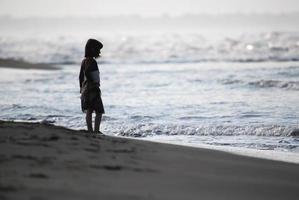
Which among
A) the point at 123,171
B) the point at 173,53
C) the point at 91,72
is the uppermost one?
the point at 173,53

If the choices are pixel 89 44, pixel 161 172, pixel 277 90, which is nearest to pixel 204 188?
pixel 161 172

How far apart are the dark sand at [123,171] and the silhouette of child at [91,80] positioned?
1.42m

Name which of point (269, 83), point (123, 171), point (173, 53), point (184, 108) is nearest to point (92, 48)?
point (123, 171)

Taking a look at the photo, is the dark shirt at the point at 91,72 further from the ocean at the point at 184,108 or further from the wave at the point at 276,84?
the wave at the point at 276,84

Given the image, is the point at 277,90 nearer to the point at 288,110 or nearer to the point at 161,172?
the point at 288,110

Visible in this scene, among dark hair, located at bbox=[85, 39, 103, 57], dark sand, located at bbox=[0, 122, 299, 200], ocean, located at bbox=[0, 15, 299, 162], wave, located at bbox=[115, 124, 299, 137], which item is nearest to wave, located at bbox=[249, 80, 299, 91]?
ocean, located at bbox=[0, 15, 299, 162]

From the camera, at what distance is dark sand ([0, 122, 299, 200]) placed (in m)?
4.26

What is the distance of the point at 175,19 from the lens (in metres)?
196

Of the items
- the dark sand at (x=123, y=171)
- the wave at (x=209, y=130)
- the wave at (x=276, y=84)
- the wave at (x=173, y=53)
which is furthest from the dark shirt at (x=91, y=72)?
the wave at (x=173, y=53)

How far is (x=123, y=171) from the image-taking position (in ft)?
16.1

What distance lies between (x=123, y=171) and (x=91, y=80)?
305cm

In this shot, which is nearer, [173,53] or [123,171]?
[123,171]

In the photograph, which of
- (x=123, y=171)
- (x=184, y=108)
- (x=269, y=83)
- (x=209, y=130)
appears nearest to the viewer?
(x=123, y=171)

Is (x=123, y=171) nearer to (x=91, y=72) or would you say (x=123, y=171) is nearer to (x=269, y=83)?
(x=91, y=72)
